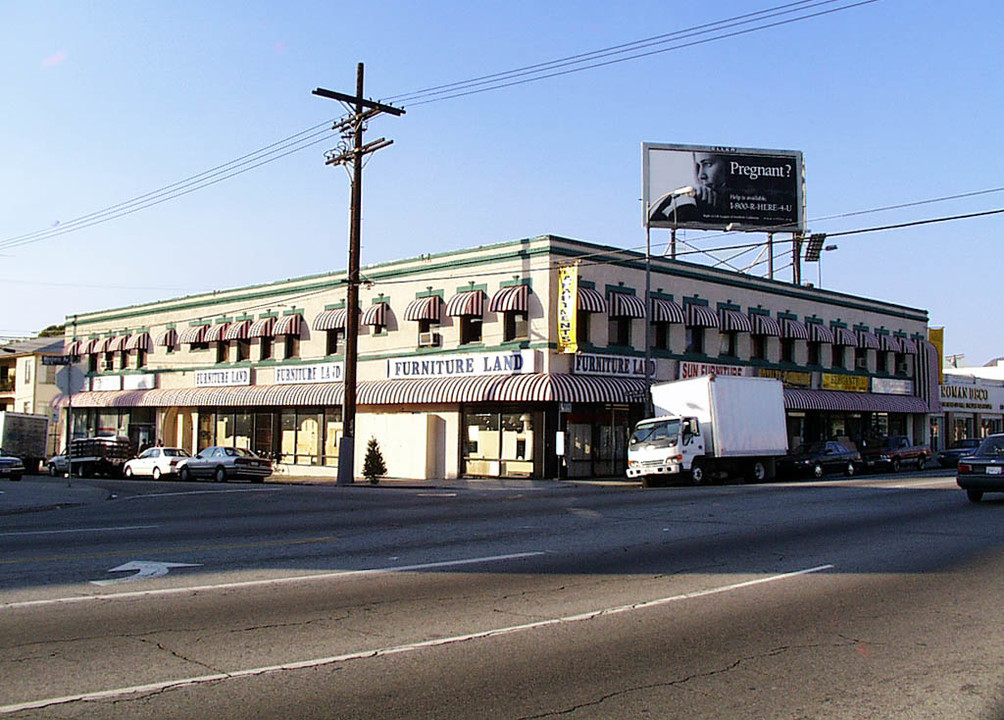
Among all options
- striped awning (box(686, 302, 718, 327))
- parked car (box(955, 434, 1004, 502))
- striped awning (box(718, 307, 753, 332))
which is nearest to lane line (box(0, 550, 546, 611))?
parked car (box(955, 434, 1004, 502))

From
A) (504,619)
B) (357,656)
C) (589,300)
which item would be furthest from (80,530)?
(589,300)

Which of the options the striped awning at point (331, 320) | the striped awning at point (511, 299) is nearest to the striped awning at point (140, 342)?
the striped awning at point (331, 320)

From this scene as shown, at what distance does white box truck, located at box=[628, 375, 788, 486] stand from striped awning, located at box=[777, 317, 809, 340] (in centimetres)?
1149

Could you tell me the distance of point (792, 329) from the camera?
44.2 metres

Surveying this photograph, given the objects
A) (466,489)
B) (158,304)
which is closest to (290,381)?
(158,304)

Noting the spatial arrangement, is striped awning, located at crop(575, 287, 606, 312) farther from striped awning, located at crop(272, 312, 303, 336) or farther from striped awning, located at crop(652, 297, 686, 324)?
striped awning, located at crop(272, 312, 303, 336)

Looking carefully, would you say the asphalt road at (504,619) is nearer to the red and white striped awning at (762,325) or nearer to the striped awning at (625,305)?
the striped awning at (625,305)

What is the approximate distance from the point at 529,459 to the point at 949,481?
14049 millimetres

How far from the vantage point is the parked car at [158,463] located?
38.1 metres

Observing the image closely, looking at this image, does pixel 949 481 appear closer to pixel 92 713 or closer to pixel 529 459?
pixel 529 459

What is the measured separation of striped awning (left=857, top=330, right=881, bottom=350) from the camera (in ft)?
161

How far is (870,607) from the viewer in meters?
9.39

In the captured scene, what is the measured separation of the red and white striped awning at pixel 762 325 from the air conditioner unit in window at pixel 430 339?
14.9 m

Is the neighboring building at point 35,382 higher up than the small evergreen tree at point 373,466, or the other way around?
the neighboring building at point 35,382
